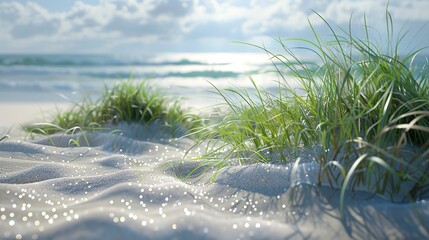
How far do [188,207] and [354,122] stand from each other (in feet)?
2.04

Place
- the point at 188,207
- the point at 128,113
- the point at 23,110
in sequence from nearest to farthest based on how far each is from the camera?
the point at 188,207 < the point at 128,113 < the point at 23,110

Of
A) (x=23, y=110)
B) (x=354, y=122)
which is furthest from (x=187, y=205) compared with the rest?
Result: (x=23, y=110)

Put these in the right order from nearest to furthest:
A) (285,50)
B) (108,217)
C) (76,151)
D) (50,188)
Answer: (108,217)
(50,188)
(285,50)
(76,151)

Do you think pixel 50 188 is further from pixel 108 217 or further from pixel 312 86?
pixel 312 86

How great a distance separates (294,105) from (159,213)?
2.96 feet

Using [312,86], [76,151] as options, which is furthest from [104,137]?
[312,86]

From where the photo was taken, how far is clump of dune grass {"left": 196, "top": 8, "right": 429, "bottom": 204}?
1661 mm

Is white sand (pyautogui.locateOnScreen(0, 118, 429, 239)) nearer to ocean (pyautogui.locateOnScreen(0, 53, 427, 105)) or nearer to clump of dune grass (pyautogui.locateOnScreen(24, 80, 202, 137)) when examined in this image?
clump of dune grass (pyautogui.locateOnScreen(24, 80, 202, 137))

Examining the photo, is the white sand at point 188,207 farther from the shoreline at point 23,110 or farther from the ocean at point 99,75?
the ocean at point 99,75

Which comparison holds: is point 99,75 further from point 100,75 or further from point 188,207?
point 188,207

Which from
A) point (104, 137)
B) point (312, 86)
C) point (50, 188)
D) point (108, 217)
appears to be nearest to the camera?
point (108, 217)

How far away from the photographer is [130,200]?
68.2 inches

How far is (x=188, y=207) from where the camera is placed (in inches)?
64.7

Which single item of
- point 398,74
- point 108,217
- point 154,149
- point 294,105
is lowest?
point 154,149
